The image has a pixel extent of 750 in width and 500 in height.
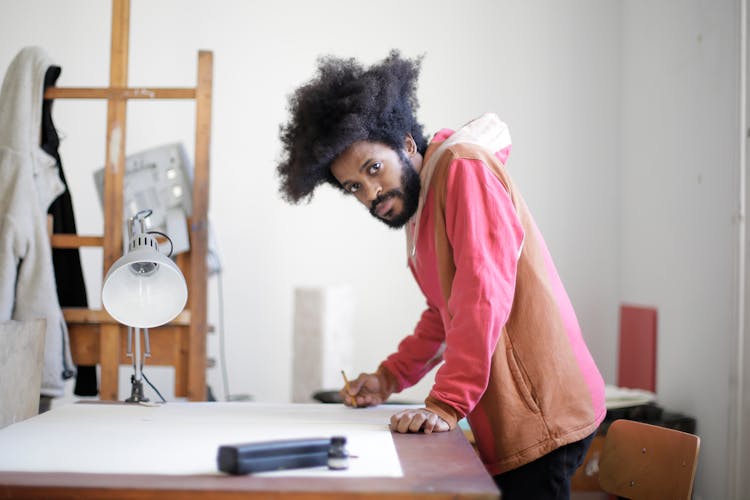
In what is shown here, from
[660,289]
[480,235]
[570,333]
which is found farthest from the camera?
[660,289]

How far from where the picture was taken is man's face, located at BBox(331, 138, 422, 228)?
1763 mm

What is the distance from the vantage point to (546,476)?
157 centimetres

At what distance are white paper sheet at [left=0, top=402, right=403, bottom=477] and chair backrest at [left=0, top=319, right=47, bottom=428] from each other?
10 cm

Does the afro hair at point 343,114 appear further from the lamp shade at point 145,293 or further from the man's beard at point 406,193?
the lamp shade at point 145,293

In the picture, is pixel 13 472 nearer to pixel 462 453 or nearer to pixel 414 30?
pixel 462 453

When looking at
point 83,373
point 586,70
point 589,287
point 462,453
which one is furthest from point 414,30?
point 462,453

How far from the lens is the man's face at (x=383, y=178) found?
1.76m

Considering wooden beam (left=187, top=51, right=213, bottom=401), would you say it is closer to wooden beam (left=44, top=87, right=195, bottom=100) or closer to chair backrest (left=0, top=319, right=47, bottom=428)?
wooden beam (left=44, top=87, right=195, bottom=100)

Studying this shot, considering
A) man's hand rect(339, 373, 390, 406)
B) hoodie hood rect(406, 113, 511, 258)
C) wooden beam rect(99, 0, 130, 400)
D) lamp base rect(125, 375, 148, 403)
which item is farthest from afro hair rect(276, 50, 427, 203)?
wooden beam rect(99, 0, 130, 400)

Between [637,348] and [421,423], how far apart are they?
8.08ft

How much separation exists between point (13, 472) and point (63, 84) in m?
3.34

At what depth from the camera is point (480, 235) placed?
5.01 feet

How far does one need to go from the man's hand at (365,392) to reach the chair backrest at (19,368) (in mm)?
759

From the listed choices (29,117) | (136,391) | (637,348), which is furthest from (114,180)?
(637,348)
